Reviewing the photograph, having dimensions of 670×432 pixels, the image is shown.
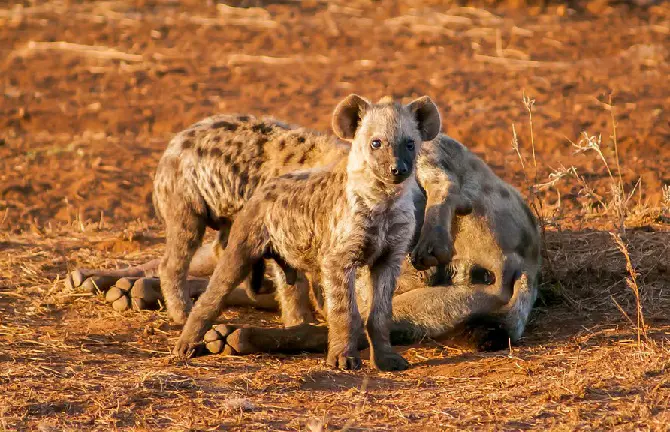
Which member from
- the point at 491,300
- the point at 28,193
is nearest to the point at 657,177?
the point at 491,300


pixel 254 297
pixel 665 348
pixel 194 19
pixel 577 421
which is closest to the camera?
pixel 577 421

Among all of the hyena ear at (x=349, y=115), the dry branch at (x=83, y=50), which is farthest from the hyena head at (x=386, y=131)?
the dry branch at (x=83, y=50)

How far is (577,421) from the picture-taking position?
3.96 m

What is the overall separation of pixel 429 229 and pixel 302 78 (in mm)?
6843

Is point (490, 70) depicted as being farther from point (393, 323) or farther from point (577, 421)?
point (577, 421)

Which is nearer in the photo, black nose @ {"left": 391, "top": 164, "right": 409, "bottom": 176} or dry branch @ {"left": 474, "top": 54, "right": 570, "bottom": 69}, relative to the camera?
black nose @ {"left": 391, "top": 164, "right": 409, "bottom": 176}

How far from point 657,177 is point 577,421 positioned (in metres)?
4.66

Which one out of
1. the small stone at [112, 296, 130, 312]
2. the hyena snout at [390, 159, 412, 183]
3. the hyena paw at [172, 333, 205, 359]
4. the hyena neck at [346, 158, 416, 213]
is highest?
the hyena snout at [390, 159, 412, 183]

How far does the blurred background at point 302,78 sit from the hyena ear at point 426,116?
3.08m

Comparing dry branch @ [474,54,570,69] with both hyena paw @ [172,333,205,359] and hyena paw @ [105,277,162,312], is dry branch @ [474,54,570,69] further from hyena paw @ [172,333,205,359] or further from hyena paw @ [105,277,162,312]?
hyena paw @ [172,333,205,359]

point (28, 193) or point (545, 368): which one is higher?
point (545, 368)

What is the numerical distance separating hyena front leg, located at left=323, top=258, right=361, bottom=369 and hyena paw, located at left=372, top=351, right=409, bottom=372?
0.07m

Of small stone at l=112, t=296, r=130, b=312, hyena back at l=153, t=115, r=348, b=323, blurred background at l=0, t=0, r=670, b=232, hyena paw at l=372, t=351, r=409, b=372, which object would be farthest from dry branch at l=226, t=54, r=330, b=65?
hyena paw at l=372, t=351, r=409, b=372

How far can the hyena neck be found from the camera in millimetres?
4684
